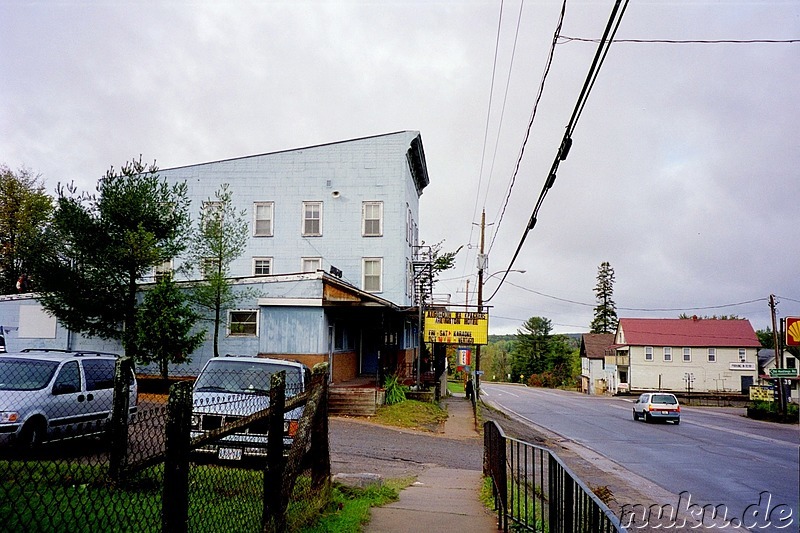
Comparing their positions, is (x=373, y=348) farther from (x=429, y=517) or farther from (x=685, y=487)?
(x=429, y=517)

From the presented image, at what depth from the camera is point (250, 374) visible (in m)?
11.5

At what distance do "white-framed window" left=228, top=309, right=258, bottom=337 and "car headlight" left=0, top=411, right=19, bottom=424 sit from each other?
1515cm

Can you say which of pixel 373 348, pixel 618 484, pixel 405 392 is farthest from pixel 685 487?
pixel 373 348

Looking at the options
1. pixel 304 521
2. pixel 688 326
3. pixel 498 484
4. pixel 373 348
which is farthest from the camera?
pixel 688 326

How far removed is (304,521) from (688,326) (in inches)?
2675

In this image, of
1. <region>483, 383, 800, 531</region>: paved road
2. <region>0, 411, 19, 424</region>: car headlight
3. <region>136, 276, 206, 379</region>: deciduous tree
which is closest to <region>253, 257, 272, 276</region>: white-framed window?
<region>136, 276, 206, 379</region>: deciduous tree

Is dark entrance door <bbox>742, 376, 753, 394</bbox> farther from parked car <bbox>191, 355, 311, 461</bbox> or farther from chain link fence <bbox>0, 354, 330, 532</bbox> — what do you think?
chain link fence <bbox>0, 354, 330, 532</bbox>

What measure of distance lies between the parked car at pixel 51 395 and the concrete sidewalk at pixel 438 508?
4.35 metres

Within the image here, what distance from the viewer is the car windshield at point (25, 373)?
33.9 ft

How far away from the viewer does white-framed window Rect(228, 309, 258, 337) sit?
24.8 m

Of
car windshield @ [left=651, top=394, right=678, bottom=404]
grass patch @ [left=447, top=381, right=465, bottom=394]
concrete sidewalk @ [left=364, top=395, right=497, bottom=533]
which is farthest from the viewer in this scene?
grass patch @ [left=447, top=381, right=465, bottom=394]

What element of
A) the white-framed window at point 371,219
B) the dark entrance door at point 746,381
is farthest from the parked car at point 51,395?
the dark entrance door at point 746,381

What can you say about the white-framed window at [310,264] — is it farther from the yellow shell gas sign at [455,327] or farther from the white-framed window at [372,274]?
the yellow shell gas sign at [455,327]

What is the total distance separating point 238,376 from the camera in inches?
452
